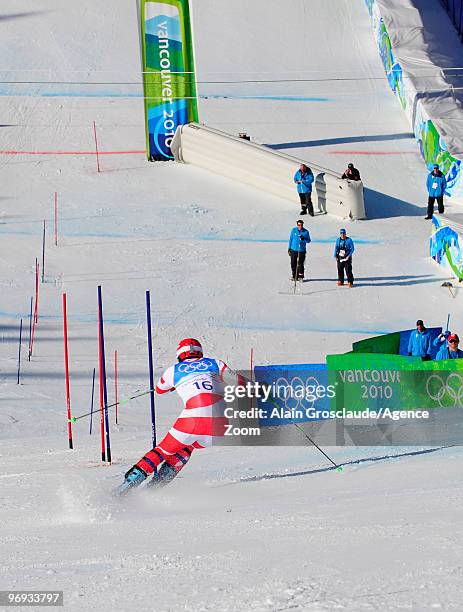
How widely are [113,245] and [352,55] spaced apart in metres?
11.1

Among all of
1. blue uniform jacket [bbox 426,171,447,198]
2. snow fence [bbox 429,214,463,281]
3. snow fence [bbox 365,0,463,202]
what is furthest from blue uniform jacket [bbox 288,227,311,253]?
snow fence [bbox 365,0,463,202]

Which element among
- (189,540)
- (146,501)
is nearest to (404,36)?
(146,501)

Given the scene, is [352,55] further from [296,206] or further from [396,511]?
[396,511]

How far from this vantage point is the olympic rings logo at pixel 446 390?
33.3 feet

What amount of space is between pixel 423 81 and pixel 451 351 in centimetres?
1390

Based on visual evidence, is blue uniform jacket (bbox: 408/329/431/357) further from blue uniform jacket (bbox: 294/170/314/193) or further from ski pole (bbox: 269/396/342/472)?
blue uniform jacket (bbox: 294/170/314/193)

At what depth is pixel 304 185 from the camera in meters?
20.6

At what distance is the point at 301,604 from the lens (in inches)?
182

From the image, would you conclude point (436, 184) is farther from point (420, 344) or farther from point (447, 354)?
point (447, 354)

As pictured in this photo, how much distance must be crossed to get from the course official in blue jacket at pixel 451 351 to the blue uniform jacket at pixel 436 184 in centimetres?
870

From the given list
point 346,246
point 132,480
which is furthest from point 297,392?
point 346,246

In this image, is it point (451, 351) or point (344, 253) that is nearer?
point (451, 351)

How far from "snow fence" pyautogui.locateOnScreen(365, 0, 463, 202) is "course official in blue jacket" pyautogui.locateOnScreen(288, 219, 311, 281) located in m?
4.45

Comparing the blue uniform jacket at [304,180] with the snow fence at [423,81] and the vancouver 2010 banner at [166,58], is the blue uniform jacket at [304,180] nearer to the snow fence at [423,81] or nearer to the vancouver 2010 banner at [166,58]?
the snow fence at [423,81]
